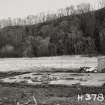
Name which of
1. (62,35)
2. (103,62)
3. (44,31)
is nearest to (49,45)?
(62,35)

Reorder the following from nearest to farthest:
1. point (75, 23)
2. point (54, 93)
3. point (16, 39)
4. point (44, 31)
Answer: point (54, 93) < point (75, 23) < point (44, 31) < point (16, 39)

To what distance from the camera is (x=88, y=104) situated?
256 inches

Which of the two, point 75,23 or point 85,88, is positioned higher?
point 75,23

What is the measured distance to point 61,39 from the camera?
153ft

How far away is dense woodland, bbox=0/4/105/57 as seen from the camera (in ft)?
140

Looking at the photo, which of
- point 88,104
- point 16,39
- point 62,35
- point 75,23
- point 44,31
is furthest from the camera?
point 16,39

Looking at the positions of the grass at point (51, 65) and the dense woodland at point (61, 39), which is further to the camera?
the dense woodland at point (61, 39)

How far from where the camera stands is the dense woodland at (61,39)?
4262 cm

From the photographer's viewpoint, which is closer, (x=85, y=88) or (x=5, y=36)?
(x=85, y=88)

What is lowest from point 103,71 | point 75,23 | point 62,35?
point 103,71

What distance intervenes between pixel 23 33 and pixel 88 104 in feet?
178

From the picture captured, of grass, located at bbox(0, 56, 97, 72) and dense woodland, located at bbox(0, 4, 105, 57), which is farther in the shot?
dense woodland, located at bbox(0, 4, 105, 57)

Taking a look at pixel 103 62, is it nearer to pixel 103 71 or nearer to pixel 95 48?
pixel 103 71

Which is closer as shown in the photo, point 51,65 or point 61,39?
point 51,65
